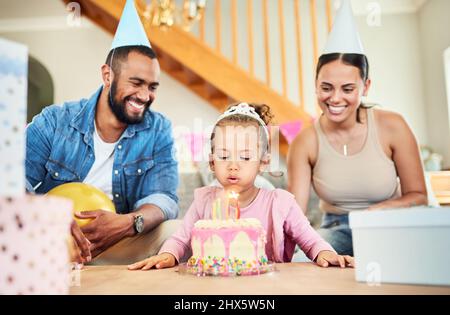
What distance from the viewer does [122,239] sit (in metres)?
0.95

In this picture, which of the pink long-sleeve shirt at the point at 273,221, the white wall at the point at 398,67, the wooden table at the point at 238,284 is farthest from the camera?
the white wall at the point at 398,67

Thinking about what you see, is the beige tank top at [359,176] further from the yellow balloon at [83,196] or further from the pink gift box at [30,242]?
the pink gift box at [30,242]

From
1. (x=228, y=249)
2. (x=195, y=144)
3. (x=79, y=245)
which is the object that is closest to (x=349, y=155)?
(x=195, y=144)

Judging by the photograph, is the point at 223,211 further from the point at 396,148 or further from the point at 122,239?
the point at 396,148

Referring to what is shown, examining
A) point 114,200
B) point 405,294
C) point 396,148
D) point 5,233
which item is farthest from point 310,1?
point 5,233

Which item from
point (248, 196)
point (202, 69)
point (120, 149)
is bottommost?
point (248, 196)

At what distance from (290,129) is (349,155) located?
471 mm

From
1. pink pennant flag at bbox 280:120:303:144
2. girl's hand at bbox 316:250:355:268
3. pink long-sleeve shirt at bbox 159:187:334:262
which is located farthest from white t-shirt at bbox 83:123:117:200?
pink pennant flag at bbox 280:120:303:144

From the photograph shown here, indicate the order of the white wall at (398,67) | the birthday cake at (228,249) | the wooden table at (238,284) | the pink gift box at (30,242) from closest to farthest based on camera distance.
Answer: the pink gift box at (30,242)
the wooden table at (238,284)
the birthday cake at (228,249)
the white wall at (398,67)

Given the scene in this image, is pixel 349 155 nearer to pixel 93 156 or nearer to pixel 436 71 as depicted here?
pixel 436 71

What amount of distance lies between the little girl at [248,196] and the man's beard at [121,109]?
0.19 m

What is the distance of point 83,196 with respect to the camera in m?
0.88

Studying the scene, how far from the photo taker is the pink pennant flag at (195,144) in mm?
1133

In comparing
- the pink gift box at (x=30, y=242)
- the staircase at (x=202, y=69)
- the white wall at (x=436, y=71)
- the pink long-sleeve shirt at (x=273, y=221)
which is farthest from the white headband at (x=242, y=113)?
the pink gift box at (x=30, y=242)
